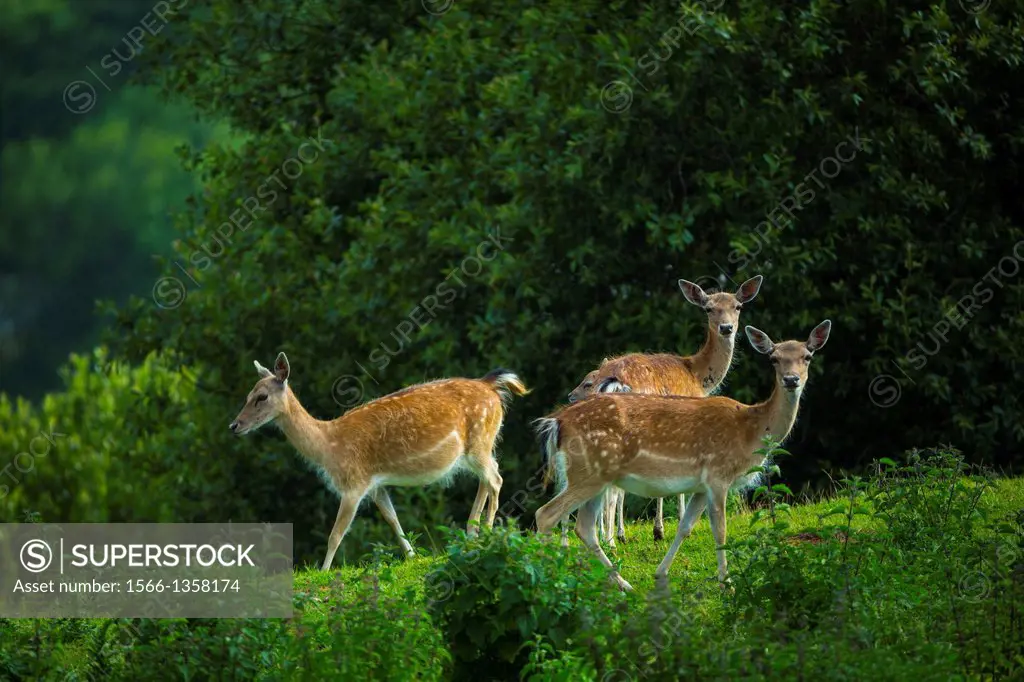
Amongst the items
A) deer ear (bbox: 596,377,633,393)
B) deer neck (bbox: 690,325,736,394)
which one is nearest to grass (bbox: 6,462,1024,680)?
deer ear (bbox: 596,377,633,393)

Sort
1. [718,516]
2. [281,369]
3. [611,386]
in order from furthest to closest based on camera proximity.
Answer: [281,369] < [611,386] < [718,516]

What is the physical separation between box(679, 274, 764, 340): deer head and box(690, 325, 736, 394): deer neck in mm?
89

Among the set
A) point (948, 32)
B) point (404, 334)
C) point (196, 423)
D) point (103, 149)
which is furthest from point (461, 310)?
point (103, 149)

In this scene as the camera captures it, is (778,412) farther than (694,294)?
No

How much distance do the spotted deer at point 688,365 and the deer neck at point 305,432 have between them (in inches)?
83.8

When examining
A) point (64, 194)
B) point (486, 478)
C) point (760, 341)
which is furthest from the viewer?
point (64, 194)

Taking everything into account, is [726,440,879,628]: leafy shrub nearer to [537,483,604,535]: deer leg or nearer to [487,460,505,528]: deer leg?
[537,483,604,535]: deer leg

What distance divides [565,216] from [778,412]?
596cm

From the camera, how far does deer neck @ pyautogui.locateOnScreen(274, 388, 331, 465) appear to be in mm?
13438

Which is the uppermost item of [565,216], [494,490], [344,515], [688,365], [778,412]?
[778,412]

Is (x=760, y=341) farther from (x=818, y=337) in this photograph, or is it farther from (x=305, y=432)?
(x=305, y=432)

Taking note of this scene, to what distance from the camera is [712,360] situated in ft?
45.8

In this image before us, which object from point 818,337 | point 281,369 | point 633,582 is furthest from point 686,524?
point 281,369

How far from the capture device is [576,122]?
1658 centimetres
